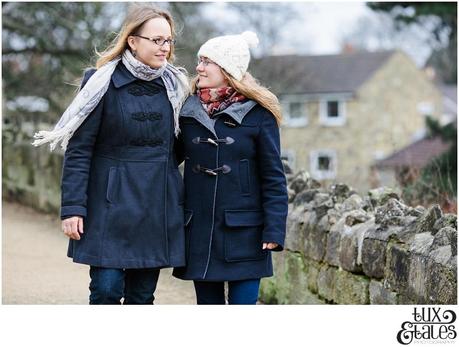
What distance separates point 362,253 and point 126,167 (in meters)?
1.85

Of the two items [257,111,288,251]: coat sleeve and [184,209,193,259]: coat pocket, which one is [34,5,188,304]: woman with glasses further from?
[257,111,288,251]: coat sleeve

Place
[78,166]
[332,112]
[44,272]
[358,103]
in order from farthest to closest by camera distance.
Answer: [332,112]
[358,103]
[44,272]
[78,166]

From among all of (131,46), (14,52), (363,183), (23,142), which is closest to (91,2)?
(14,52)

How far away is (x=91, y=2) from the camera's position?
14.6 m

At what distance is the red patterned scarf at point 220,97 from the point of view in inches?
177

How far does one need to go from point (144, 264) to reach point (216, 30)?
14.9 metres

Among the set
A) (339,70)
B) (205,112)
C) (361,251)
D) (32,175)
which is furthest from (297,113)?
(205,112)

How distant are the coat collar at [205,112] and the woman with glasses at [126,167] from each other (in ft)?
0.19

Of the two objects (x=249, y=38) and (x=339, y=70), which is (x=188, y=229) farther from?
(x=339, y=70)

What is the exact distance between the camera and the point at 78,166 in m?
4.35

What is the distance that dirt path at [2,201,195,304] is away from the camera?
731 centimetres

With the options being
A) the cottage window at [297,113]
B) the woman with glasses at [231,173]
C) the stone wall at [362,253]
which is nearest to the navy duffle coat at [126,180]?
the woman with glasses at [231,173]

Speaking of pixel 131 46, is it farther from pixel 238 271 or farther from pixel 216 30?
pixel 216 30

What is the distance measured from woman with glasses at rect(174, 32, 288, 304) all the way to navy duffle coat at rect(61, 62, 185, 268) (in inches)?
4.7
